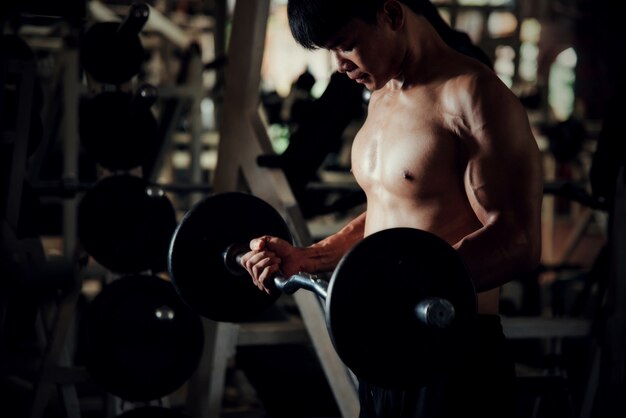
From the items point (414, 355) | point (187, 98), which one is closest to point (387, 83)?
point (414, 355)

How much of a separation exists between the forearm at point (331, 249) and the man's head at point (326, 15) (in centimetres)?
35

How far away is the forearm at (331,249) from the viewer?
1312mm

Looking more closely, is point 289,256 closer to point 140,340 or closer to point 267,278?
point 267,278

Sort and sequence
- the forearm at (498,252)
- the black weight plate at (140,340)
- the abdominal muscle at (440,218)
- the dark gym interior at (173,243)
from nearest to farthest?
the forearm at (498,252) < the abdominal muscle at (440,218) < the dark gym interior at (173,243) < the black weight plate at (140,340)

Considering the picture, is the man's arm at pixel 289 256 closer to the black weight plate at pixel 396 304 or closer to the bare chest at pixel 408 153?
the bare chest at pixel 408 153

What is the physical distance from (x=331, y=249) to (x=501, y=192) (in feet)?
1.29

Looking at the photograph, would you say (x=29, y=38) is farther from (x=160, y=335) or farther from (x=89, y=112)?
(x=160, y=335)

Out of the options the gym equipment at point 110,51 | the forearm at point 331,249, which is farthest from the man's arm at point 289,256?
the gym equipment at point 110,51

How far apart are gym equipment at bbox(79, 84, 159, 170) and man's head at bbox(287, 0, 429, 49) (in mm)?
907

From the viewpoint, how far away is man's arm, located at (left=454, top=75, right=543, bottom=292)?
1.02 meters

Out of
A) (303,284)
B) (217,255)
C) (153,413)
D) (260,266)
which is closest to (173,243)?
(217,255)

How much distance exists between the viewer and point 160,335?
70.7 inches

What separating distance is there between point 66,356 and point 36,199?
425mm

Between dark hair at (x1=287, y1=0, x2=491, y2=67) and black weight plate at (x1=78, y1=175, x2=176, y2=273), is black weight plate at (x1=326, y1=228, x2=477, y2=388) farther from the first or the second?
black weight plate at (x1=78, y1=175, x2=176, y2=273)
